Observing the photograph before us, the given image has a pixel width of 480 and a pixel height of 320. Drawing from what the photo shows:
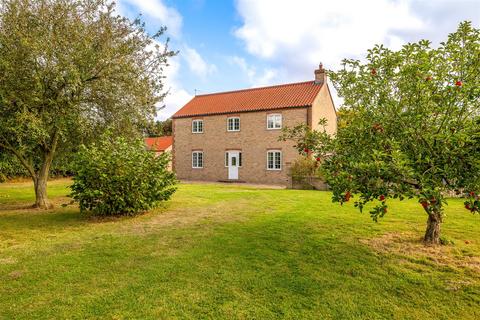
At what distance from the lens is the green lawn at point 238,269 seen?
161 inches

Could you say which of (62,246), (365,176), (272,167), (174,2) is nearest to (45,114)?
(62,246)

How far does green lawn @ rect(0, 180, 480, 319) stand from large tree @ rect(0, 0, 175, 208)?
331cm

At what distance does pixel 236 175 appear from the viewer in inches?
1102

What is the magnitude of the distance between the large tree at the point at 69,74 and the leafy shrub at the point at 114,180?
158cm

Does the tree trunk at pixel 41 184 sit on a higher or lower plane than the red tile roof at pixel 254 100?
lower

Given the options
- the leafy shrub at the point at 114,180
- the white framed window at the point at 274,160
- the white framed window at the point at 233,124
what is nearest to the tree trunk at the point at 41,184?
the leafy shrub at the point at 114,180

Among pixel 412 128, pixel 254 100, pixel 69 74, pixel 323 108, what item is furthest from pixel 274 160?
pixel 412 128

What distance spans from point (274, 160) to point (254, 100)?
6182 mm

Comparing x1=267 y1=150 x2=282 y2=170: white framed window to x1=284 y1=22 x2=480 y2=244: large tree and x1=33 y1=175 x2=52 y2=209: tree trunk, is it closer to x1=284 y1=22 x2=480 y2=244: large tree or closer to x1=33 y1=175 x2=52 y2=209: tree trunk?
x1=33 y1=175 x2=52 y2=209: tree trunk

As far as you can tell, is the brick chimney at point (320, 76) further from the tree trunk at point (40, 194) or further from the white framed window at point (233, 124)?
the tree trunk at point (40, 194)

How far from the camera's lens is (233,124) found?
28.4 m

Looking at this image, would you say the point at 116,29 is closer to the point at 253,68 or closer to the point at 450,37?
the point at 450,37

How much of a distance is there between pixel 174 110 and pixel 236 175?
10.7 metres

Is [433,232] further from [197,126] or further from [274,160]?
[197,126]
